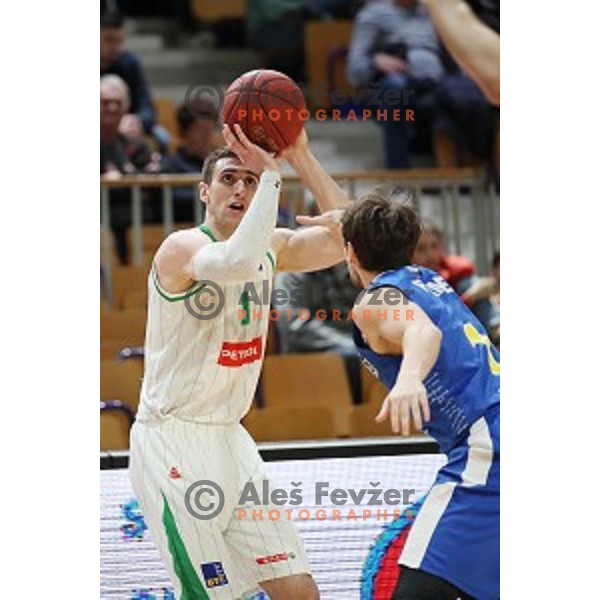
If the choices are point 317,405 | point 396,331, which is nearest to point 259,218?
point 396,331

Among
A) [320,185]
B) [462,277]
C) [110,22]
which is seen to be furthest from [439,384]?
[110,22]

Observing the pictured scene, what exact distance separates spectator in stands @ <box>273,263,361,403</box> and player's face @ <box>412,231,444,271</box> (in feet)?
0.90

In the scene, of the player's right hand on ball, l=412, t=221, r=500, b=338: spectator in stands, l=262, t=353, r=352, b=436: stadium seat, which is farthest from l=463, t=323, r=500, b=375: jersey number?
l=262, t=353, r=352, b=436: stadium seat

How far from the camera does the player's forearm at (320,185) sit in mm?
4762

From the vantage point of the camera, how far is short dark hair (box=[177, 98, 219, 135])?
7214 mm

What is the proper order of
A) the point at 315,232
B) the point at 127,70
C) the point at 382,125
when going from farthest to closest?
1. the point at 127,70
2. the point at 382,125
3. the point at 315,232

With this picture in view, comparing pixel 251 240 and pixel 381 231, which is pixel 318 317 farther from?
pixel 251 240

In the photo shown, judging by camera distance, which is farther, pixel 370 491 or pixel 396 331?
pixel 370 491

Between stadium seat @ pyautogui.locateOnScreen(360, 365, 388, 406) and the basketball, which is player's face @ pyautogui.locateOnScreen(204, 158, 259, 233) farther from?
stadium seat @ pyautogui.locateOnScreen(360, 365, 388, 406)

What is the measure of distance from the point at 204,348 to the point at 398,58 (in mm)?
3260

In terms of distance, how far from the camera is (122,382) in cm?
626
